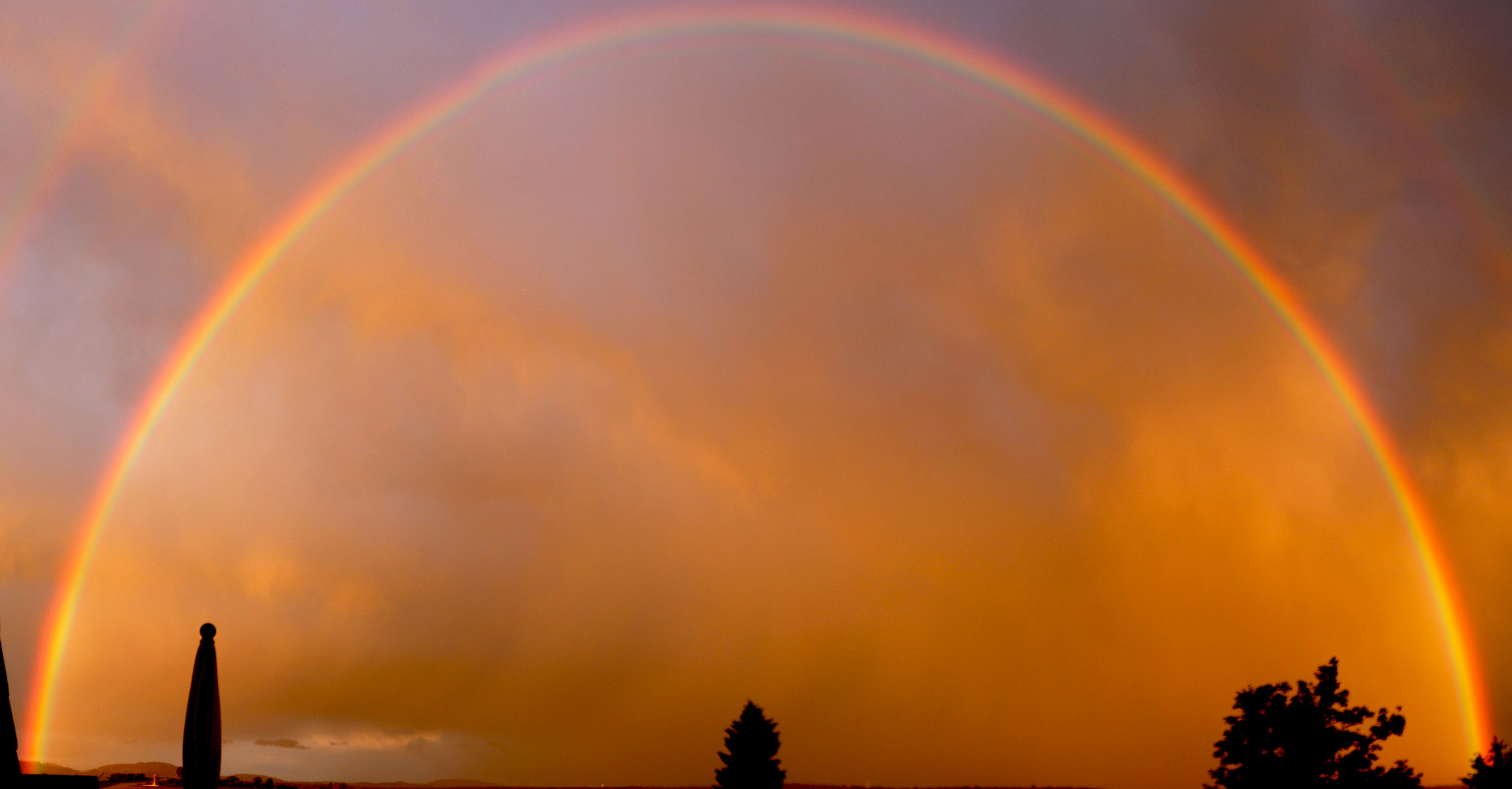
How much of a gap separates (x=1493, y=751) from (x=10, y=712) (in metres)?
47.7

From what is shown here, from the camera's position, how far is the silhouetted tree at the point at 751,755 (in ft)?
195

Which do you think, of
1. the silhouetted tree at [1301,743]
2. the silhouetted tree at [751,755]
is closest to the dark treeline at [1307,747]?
the silhouetted tree at [1301,743]

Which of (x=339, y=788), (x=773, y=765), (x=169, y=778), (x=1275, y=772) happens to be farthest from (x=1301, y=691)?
(x=169, y=778)

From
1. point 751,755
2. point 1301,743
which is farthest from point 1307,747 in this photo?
point 751,755

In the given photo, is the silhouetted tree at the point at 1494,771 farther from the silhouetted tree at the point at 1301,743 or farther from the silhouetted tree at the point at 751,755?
the silhouetted tree at the point at 751,755

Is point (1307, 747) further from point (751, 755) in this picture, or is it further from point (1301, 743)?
point (751, 755)

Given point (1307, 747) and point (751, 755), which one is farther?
point (751, 755)

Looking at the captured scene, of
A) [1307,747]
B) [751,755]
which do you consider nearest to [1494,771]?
[1307,747]

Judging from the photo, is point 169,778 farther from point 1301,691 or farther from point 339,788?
point 1301,691

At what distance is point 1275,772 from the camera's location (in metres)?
43.2

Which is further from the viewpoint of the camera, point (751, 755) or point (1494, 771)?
point (751, 755)

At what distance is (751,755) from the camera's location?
197 feet

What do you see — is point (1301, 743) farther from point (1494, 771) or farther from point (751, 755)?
point (751, 755)

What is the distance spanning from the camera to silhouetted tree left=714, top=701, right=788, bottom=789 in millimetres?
59500
